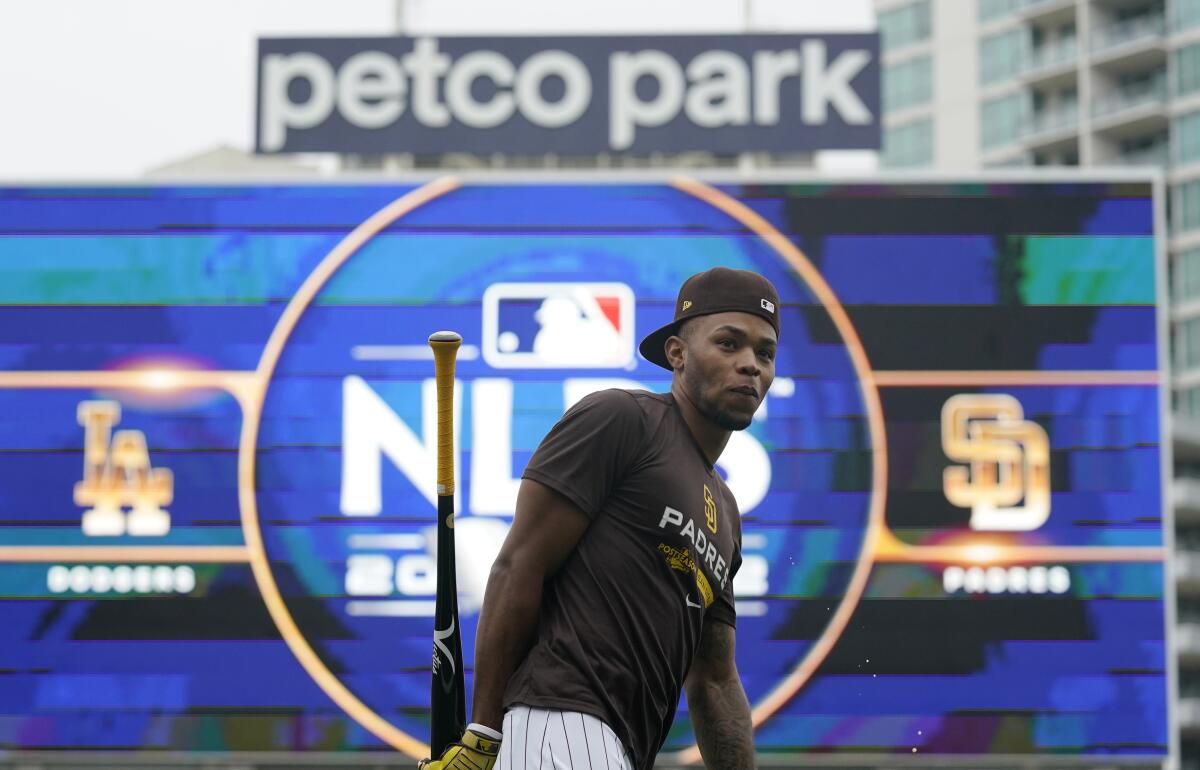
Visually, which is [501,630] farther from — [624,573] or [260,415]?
[260,415]

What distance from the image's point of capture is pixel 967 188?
10953 millimetres

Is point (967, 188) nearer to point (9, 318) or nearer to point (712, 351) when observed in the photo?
point (9, 318)

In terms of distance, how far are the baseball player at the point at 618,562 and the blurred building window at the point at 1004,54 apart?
50640 millimetres

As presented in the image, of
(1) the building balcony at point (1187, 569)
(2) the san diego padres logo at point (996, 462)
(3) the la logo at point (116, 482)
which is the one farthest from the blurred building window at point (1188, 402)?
(3) the la logo at point (116, 482)

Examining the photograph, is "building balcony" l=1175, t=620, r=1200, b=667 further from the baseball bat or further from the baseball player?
the baseball bat

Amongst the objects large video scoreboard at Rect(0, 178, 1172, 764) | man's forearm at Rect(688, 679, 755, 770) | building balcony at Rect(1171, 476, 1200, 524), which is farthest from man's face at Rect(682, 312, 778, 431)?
building balcony at Rect(1171, 476, 1200, 524)

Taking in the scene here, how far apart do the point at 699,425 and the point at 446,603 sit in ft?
1.80

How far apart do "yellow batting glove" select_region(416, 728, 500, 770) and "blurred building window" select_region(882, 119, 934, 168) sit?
5150 cm

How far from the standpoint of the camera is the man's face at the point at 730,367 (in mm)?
3307

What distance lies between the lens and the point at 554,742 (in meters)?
3.04

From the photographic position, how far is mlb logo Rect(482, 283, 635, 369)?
10500mm

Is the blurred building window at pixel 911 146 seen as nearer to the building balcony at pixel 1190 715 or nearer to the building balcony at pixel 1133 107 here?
the building balcony at pixel 1133 107

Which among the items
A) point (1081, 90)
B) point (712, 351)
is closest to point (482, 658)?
point (712, 351)

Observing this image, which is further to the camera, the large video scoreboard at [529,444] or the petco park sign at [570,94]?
the petco park sign at [570,94]
